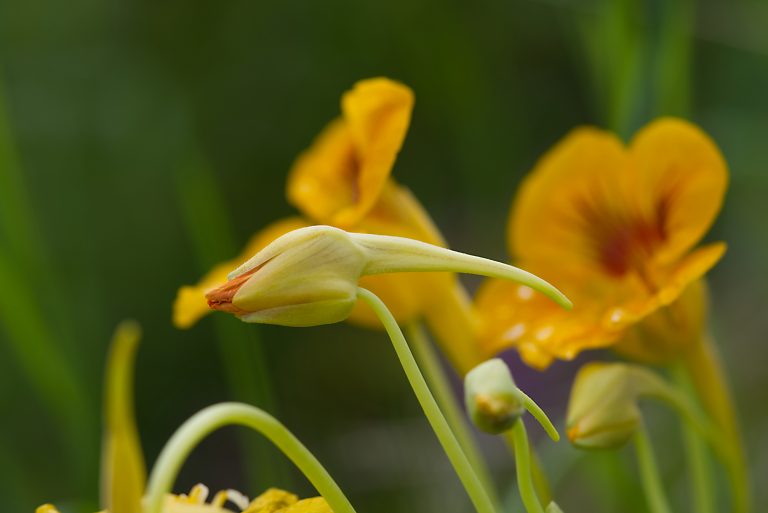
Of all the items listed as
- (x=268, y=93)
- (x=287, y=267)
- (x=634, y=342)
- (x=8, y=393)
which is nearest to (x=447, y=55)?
(x=268, y=93)

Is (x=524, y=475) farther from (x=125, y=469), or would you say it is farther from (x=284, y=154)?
(x=284, y=154)

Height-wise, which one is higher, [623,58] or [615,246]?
[623,58]

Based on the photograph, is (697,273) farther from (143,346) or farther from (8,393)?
(8,393)

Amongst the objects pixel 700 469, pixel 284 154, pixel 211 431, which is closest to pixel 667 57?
pixel 700 469

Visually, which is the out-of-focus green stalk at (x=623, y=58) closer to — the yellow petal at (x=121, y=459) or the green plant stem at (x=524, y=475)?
the green plant stem at (x=524, y=475)

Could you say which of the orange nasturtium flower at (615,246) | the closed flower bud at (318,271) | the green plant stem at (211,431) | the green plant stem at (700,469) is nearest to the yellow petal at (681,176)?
the orange nasturtium flower at (615,246)
